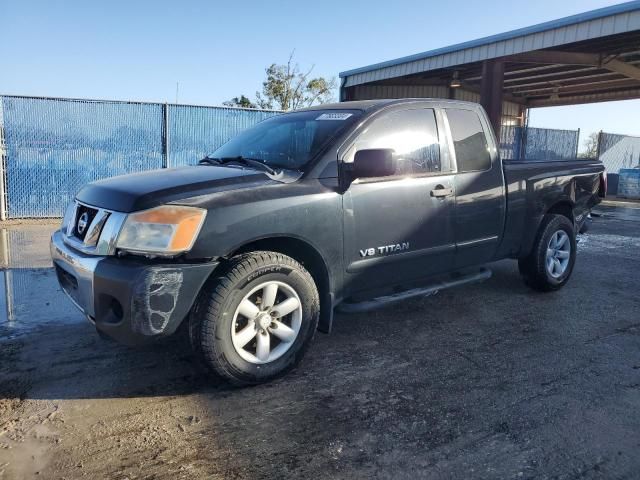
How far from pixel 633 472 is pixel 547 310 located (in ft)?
8.30

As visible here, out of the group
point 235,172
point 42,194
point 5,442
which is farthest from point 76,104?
point 5,442

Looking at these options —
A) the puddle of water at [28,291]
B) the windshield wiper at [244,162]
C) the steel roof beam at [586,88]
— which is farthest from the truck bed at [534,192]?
the steel roof beam at [586,88]

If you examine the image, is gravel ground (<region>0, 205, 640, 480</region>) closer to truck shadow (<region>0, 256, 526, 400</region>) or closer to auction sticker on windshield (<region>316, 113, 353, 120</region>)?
truck shadow (<region>0, 256, 526, 400</region>)

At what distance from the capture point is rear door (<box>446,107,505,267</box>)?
4148 mm

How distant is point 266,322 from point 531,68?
16.8 metres

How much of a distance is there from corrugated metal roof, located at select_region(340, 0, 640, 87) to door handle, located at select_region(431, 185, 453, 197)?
8.76m

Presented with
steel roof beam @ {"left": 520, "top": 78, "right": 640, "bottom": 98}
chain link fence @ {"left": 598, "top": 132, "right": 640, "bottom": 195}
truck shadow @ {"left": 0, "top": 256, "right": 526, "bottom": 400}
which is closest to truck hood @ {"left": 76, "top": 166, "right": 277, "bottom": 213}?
truck shadow @ {"left": 0, "top": 256, "right": 526, "bottom": 400}

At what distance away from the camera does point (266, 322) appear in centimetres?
306

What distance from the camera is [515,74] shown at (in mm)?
18219

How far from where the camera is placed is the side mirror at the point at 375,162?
326 centimetres

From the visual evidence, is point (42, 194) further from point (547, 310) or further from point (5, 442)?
point (547, 310)

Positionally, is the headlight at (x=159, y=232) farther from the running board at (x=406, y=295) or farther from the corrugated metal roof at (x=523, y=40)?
the corrugated metal roof at (x=523, y=40)

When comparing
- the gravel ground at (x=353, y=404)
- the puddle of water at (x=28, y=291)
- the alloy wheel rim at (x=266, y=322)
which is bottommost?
the gravel ground at (x=353, y=404)

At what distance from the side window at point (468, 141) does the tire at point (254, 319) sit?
1.87 meters
